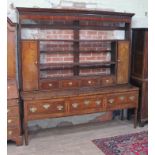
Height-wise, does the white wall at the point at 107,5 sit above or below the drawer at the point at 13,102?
above

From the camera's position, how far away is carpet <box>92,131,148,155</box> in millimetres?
2756

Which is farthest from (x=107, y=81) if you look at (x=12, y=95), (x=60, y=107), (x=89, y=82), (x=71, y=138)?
(x=12, y=95)

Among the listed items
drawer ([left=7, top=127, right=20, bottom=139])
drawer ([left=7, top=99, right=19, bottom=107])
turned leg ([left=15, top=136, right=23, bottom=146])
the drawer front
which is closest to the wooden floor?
turned leg ([left=15, top=136, right=23, bottom=146])

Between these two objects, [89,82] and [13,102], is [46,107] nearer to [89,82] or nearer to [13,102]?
[13,102]

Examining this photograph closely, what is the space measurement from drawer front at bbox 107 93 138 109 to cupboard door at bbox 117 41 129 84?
11.7 inches

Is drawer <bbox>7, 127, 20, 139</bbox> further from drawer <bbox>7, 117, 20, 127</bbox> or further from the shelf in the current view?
the shelf

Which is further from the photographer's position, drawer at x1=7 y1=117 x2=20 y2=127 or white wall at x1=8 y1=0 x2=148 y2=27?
white wall at x1=8 y1=0 x2=148 y2=27

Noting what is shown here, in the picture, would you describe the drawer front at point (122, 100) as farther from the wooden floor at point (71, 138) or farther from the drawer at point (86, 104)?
the wooden floor at point (71, 138)

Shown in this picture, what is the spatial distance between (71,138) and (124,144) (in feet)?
2.44

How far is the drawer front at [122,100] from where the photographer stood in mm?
3256

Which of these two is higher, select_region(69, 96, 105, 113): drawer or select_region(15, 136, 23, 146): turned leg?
select_region(69, 96, 105, 113): drawer

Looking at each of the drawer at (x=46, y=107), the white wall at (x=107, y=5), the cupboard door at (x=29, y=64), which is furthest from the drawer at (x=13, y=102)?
the white wall at (x=107, y=5)

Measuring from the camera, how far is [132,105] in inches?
134

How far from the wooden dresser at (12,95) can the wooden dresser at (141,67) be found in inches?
74.9
